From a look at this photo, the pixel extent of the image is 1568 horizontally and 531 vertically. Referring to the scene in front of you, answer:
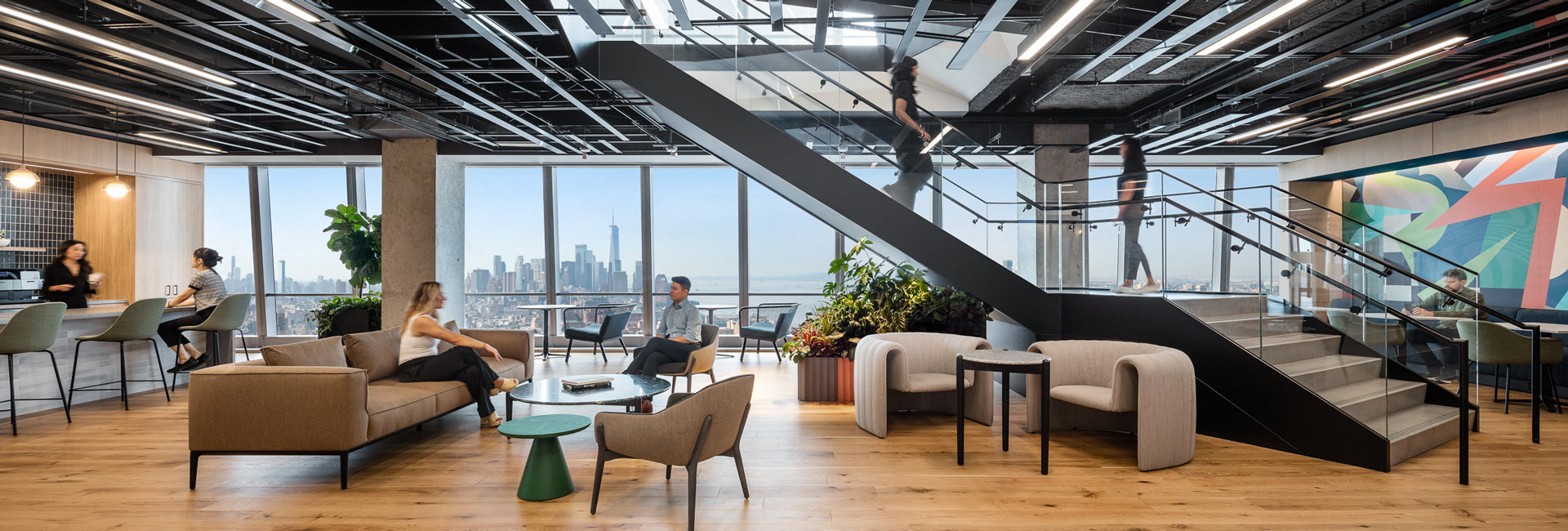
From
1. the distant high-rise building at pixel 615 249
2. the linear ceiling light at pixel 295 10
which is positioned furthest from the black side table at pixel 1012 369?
the distant high-rise building at pixel 615 249

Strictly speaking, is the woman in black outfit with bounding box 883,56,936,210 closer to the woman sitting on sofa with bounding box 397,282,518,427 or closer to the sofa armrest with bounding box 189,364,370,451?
the woman sitting on sofa with bounding box 397,282,518,427

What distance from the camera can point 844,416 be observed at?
593 cm

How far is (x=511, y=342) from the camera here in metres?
6.46

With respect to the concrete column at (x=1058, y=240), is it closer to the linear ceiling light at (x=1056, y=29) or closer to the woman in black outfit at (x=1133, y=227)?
the woman in black outfit at (x=1133, y=227)

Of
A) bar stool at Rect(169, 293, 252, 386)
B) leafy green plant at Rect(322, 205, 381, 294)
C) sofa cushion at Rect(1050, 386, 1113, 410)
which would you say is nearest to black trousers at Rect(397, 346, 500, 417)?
bar stool at Rect(169, 293, 252, 386)

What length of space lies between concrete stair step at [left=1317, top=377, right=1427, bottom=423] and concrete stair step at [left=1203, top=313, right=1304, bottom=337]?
1.63 feet

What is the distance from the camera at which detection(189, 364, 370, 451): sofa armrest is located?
3936 mm

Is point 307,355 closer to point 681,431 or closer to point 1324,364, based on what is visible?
point 681,431

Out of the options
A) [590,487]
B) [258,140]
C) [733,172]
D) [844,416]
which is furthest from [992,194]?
[258,140]

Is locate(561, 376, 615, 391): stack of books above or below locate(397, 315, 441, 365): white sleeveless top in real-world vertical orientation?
below

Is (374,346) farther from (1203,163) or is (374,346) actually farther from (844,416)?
(1203,163)

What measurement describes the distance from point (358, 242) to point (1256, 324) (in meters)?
10.1

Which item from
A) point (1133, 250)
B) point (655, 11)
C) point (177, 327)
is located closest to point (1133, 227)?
point (1133, 250)

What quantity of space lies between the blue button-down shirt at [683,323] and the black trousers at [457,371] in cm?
182
